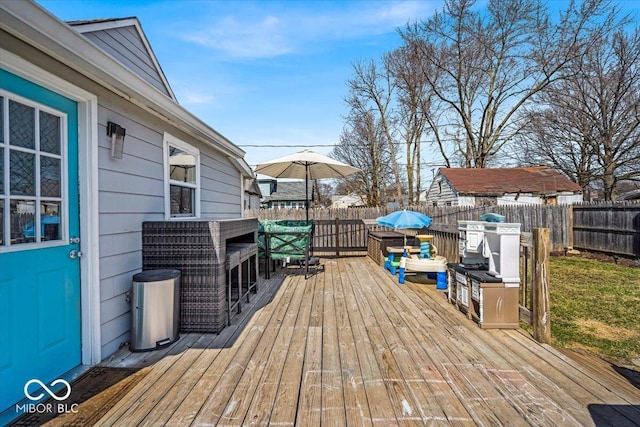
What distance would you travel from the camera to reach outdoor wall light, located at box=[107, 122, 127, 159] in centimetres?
278

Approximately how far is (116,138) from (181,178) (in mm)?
1396

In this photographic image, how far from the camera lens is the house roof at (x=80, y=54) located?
169 cm

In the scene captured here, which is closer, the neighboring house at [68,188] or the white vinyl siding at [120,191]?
the neighboring house at [68,188]

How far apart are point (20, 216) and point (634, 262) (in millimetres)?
11084

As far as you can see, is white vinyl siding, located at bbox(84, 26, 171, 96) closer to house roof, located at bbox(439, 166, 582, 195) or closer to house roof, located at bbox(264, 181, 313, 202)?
house roof, located at bbox(439, 166, 582, 195)

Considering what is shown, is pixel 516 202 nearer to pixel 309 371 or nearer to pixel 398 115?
→ pixel 398 115

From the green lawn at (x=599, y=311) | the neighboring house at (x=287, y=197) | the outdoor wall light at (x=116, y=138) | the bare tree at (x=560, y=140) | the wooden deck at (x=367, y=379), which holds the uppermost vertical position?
the bare tree at (x=560, y=140)

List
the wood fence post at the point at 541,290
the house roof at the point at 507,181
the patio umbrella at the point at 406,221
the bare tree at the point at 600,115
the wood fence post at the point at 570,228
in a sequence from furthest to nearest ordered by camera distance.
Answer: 1. the house roof at the point at 507,181
2. the bare tree at the point at 600,115
3. the wood fence post at the point at 570,228
4. the patio umbrella at the point at 406,221
5. the wood fence post at the point at 541,290

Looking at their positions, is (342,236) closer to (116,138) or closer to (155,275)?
(155,275)

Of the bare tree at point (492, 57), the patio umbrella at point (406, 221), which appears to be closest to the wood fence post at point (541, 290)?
the patio umbrella at point (406, 221)

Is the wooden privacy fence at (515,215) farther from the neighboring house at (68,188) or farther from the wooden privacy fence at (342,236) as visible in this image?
the neighboring house at (68,188)

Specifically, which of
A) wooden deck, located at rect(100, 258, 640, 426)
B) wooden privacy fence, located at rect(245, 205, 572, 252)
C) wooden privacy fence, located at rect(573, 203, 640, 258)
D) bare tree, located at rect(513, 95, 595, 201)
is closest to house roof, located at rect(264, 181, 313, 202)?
bare tree, located at rect(513, 95, 595, 201)

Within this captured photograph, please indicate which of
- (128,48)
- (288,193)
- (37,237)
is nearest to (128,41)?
(128,48)

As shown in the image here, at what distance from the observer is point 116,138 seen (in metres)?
2.81
